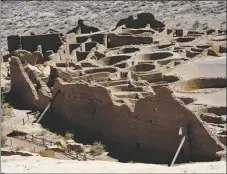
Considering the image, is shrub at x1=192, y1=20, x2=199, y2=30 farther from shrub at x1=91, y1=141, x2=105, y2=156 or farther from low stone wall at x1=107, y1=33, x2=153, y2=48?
shrub at x1=91, y1=141, x2=105, y2=156

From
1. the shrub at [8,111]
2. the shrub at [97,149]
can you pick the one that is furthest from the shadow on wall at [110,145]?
the shrub at [8,111]

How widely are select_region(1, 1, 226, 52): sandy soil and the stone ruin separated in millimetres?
15662

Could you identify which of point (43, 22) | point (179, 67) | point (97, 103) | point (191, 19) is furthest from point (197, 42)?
point (43, 22)

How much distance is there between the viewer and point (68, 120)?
2450 cm

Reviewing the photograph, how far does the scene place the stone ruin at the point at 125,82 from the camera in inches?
733

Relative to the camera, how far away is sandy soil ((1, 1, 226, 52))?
64.7m

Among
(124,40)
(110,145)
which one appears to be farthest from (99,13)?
(110,145)

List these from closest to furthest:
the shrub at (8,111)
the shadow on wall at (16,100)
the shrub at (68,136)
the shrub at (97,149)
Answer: the shrub at (97,149), the shrub at (68,136), the shrub at (8,111), the shadow on wall at (16,100)

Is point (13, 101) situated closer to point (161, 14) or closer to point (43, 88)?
point (43, 88)

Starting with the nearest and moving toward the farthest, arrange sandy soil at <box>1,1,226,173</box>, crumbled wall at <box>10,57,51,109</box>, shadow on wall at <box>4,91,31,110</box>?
crumbled wall at <box>10,57,51,109</box>
shadow on wall at <box>4,91,31,110</box>
sandy soil at <box>1,1,226,173</box>

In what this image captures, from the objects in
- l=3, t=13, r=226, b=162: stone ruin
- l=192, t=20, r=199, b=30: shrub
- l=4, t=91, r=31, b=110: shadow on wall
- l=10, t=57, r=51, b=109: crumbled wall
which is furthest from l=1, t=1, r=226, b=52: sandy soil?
l=10, t=57, r=51, b=109: crumbled wall

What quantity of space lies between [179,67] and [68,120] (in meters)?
9.59

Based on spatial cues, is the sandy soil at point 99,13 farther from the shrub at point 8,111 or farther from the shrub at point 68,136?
the shrub at point 68,136

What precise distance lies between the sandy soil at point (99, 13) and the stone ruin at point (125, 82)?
15.7 meters
